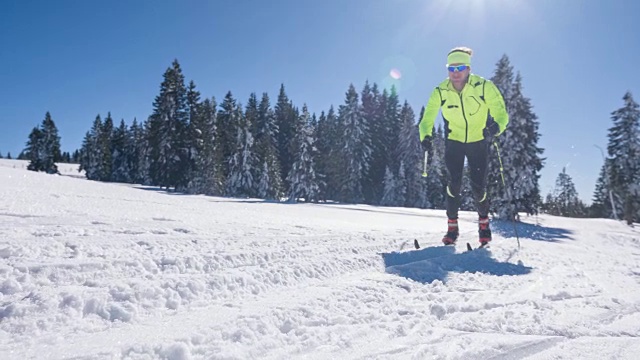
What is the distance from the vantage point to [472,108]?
5.01m

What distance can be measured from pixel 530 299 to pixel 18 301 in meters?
2.88

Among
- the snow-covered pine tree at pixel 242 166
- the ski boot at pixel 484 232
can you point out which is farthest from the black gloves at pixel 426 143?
the snow-covered pine tree at pixel 242 166

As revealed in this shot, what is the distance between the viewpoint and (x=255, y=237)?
3.57 m

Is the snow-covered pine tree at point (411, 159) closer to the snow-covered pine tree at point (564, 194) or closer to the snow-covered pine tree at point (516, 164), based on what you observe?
the snow-covered pine tree at point (516, 164)

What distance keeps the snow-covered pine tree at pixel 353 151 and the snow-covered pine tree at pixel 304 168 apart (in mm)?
4883

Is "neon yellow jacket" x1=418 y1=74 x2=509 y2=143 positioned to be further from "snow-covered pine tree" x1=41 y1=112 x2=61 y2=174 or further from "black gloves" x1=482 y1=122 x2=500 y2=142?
"snow-covered pine tree" x1=41 y1=112 x2=61 y2=174

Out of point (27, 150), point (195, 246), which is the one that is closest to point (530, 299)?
point (195, 246)

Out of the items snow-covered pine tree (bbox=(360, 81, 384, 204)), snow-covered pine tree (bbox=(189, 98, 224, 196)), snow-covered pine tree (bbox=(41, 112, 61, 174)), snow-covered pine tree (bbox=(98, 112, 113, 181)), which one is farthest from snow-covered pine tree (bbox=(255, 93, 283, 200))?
snow-covered pine tree (bbox=(41, 112, 61, 174))

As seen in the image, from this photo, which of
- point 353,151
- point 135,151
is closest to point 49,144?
point 135,151

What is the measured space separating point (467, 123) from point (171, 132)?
117 ft

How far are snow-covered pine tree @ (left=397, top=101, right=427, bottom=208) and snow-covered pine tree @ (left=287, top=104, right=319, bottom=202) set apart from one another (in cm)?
1106

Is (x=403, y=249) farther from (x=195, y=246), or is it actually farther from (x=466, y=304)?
(x=195, y=246)

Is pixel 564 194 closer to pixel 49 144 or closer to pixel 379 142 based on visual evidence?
pixel 379 142

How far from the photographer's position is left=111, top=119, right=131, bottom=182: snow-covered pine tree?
58.5m
